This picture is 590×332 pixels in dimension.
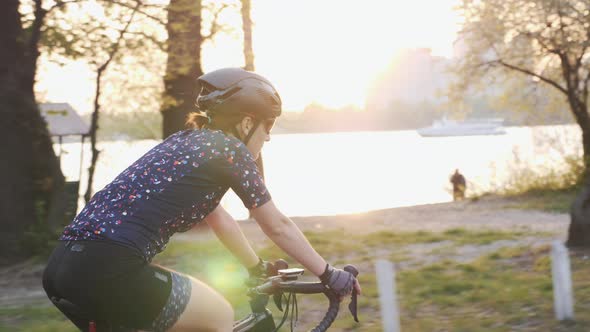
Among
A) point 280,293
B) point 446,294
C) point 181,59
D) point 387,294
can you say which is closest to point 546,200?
point 181,59

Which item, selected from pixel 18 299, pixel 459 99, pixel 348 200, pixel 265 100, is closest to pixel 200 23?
pixel 18 299

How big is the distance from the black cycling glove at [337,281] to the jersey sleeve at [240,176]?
1.10 feet

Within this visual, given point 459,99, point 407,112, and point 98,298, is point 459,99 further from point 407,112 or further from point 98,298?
point 407,112

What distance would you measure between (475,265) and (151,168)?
7.26 meters

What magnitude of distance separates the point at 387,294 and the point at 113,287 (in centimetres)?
414

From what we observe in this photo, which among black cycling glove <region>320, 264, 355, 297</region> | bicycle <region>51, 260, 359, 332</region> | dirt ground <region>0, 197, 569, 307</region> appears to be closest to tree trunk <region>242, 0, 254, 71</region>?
dirt ground <region>0, 197, 569, 307</region>

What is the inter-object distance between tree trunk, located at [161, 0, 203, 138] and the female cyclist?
809cm

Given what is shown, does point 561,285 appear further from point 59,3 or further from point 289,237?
point 59,3

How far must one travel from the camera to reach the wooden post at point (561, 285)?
628 cm

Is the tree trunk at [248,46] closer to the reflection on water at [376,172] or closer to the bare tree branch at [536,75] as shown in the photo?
the reflection on water at [376,172]

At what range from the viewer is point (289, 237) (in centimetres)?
255

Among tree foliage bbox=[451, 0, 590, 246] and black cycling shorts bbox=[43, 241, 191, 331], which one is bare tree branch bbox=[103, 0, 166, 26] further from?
tree foliage bbox=[451, 0, 590, 246]

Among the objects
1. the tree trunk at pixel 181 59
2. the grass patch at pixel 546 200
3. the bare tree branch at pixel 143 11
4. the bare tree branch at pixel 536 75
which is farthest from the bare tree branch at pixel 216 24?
the bare tree branch at pixel 536 75

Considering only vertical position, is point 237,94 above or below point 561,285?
above
